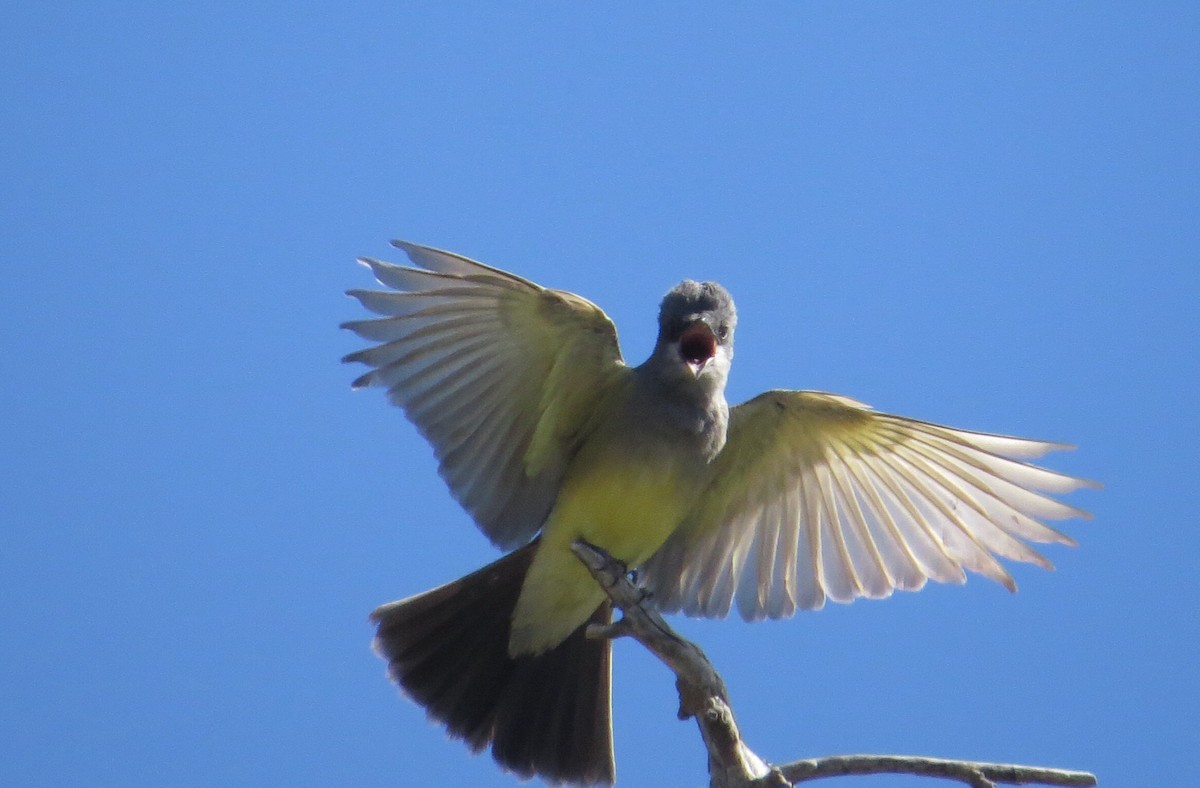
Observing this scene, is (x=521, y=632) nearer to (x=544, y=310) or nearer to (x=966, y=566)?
(x=544, y=310)

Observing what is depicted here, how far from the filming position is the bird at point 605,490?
662 cm

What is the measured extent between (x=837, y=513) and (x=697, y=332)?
137cm

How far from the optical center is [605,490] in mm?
6641

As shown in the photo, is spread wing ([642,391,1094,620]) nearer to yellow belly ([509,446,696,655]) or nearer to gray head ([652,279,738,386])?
gray head ([652,279,738,386])

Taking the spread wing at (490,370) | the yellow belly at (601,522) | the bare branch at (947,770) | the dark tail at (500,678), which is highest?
the spread wing at (490,370)

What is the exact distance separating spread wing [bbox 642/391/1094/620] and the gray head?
1.15 ft

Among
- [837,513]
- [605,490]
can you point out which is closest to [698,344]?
[605,490]

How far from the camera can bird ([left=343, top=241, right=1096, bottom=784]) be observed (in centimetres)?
662

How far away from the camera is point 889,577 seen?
23.5 ft

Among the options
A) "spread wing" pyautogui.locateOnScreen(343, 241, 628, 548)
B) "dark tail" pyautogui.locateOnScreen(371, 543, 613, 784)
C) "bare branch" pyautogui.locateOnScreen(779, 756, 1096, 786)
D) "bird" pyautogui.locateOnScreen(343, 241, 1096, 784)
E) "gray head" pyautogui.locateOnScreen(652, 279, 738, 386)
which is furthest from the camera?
"dark tail" pyautogui.locateOnScreen(371, 543, 613, 784)

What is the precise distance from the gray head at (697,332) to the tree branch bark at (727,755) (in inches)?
47.2

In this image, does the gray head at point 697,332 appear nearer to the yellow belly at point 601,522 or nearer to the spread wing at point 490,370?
the spread wing at point 490,370

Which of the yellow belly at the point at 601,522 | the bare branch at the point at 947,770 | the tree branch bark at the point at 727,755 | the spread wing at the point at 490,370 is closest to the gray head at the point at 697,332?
the spread wing at the point at 490,370

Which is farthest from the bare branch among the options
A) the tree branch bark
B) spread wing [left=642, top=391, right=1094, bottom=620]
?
spread wing [left=642, top=391, right=1094, bottom=620]
